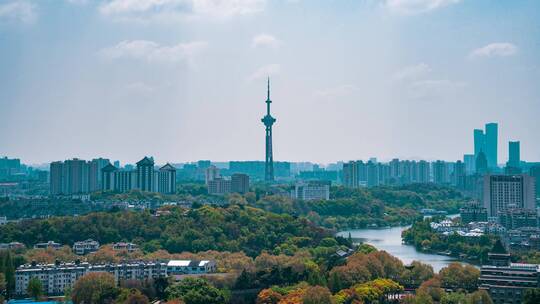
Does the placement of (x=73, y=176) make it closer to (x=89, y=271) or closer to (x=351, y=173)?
(x=351, y=173)

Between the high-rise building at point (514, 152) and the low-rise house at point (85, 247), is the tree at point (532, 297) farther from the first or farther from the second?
the high-rise building at point (514, 152)

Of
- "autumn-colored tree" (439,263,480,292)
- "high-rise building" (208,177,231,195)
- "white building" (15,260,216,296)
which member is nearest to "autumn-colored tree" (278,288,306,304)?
"autumn-colored tree" (439,263,480,292)

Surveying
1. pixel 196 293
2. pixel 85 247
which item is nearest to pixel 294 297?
pixel 196 293

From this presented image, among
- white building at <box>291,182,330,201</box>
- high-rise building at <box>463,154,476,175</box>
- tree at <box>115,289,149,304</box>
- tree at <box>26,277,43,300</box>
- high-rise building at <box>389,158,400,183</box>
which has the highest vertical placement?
high-rise building at <box>463,154,476,175</box>

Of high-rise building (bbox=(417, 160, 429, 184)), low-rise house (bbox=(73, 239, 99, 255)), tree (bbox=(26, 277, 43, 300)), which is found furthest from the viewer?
high-rise building (bbox=(417, 160, 429, 184))

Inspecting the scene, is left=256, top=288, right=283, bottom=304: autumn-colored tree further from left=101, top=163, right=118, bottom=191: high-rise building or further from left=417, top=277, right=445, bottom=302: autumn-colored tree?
left=101, top=163, right=118, bottom=191: high-rise building

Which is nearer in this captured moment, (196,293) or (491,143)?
(196,293)

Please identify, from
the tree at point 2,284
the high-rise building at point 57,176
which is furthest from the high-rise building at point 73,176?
the tree at point 2,284

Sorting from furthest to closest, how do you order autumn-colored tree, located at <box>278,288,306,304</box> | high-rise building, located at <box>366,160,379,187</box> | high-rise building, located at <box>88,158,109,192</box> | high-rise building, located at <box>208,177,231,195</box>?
high-rise building, located at <box>366,160,379,187</box> → high-rise building, located at <box>88,158,109,192</box> → high-rise building, located at <box>208,177,231,195</box> → autumn-colored tree, located at <box>278,288,306,304</box>
